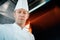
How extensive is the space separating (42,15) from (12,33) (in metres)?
0.57

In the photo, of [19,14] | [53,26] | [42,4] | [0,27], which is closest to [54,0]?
[42,4]

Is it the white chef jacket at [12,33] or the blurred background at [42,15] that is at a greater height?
the white chef jacket at [12,33]

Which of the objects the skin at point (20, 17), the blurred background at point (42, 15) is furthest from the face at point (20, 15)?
the blurred background at point (42, 15)

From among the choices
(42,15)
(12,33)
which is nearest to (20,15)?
(12,33)

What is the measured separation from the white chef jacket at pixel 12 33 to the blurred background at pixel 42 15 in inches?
11.2

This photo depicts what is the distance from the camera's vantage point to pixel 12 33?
39.9 inches

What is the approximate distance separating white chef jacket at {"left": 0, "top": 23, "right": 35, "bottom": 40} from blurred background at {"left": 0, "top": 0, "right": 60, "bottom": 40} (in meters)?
0.28

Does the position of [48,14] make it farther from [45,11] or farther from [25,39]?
[25,39]

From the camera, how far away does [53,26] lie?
1.40 meters

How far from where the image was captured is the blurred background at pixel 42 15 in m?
1.37

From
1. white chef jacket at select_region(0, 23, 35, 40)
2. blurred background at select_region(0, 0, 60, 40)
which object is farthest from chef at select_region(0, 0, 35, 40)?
blurred background at select_region(0, 0, 60, 40)

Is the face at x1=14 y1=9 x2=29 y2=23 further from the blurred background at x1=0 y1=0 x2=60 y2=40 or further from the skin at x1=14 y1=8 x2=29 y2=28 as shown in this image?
the blurred background at x1=0 y1=0 x2=60 y2=40

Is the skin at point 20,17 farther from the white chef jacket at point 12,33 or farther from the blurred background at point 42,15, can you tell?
the blurred background at point 42,15

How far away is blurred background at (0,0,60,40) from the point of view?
1371 mm
